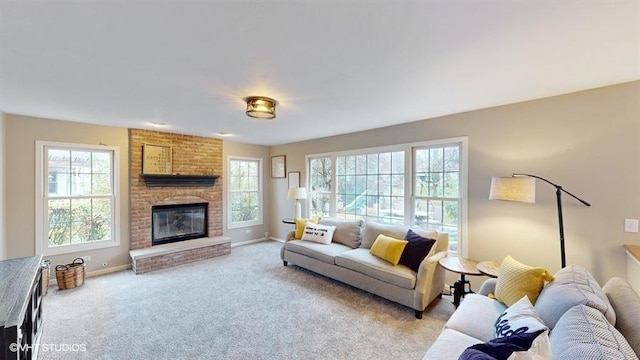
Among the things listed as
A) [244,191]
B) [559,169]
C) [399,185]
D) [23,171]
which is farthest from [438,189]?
[23,171]

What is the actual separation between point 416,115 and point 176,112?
10.6ft

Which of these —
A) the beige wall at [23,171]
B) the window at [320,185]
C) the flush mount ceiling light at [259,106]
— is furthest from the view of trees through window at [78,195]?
the window at [320,185]

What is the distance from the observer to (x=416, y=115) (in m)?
3.50

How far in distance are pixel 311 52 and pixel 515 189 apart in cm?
232

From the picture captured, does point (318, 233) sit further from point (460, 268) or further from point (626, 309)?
point (626, 309)

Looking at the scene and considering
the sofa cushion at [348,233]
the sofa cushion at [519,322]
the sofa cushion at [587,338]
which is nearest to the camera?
the sofa cushion at [587,338]

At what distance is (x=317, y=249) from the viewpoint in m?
3.88

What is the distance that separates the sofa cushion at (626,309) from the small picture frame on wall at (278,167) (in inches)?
208

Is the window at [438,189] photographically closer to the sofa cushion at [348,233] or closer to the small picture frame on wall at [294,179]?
the sofa cushion at [348,233]

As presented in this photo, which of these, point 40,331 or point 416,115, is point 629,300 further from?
point 40,331

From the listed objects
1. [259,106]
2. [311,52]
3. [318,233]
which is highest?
[311,52]

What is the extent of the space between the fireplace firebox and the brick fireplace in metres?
0.10

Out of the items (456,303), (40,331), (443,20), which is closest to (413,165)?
(456,303)

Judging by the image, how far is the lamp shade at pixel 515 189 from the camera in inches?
96.3
